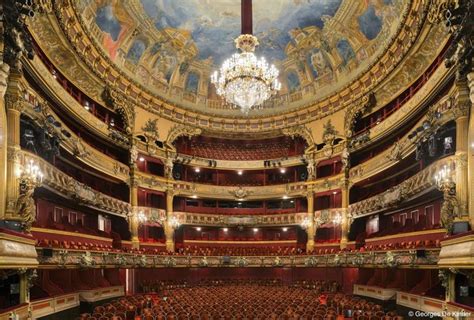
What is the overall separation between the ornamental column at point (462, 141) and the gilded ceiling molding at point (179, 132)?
1897cm

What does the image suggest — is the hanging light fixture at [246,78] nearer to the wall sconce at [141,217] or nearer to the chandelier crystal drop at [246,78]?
the chandelier crystal drop at [246,78]

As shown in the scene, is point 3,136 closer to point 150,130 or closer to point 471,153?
point 471,153

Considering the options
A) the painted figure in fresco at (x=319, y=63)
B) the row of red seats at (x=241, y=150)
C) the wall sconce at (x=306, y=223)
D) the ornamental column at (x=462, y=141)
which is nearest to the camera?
the ornamental column at (x=462, y=141)

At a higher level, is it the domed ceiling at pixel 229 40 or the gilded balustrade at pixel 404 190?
the domed ceiling at pixel 229 40

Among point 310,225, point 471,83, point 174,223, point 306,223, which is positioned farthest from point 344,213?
point 471,83

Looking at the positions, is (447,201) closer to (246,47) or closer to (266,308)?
(266,308)

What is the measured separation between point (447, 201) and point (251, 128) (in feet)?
→ 63.8

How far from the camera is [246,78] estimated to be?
16.1 m

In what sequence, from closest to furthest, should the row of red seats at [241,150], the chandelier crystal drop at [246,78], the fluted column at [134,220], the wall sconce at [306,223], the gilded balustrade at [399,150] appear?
1. the gilded balustrade at [399,150]
2. the chandelier crystal drop at [246,78]
3. the fluted column at [134,220]
4. the wall sconce at [306,223]
5. the row of red seats at [241,150]

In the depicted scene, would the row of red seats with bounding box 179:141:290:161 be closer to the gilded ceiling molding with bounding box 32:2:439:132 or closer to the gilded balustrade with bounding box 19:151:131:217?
the gilded ceiling molding with bounding box 32:2:439:132

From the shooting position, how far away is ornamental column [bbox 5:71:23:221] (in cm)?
1109

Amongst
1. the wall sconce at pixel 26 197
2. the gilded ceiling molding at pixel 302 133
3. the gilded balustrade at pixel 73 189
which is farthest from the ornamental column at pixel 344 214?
the wall sconce at pixel 26 197

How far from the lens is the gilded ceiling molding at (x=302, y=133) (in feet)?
90.8

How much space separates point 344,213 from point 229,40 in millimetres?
13522
